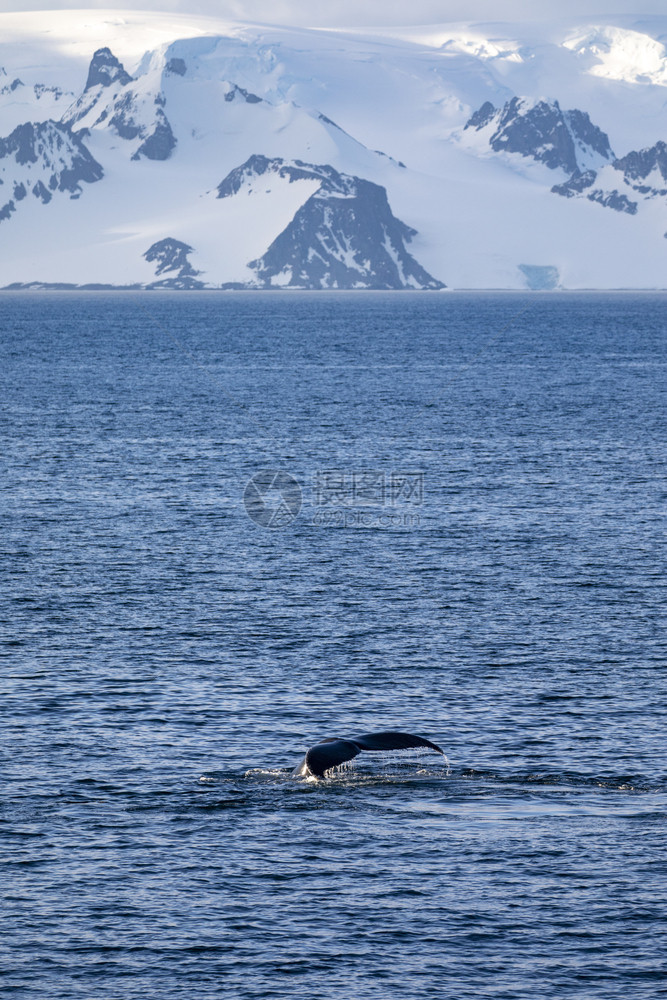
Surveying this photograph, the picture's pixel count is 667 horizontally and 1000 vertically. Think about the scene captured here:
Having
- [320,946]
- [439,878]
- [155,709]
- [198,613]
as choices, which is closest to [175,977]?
[320,946]

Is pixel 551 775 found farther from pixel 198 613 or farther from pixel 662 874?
pixel 198 613

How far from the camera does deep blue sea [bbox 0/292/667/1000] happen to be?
3422cm

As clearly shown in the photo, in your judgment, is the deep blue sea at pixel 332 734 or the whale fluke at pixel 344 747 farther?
the whale fluke at pixel 344 747

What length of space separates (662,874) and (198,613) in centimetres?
2955

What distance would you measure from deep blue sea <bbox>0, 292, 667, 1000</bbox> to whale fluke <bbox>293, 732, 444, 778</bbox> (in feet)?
2.09

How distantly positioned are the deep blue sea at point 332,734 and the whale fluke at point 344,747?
638 millimetres

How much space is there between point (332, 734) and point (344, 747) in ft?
13.7

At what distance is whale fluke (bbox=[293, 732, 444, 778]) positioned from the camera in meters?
43.1

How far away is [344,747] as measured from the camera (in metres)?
43.1

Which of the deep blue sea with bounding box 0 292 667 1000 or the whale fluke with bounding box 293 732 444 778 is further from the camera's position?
Result: the whale fluke with bounding box 293 732 444 778

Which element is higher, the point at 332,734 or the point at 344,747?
the point at 344,747

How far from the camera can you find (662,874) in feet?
123

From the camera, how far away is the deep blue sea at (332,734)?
34.2m

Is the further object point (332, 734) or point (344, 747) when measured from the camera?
point (332, 734)
